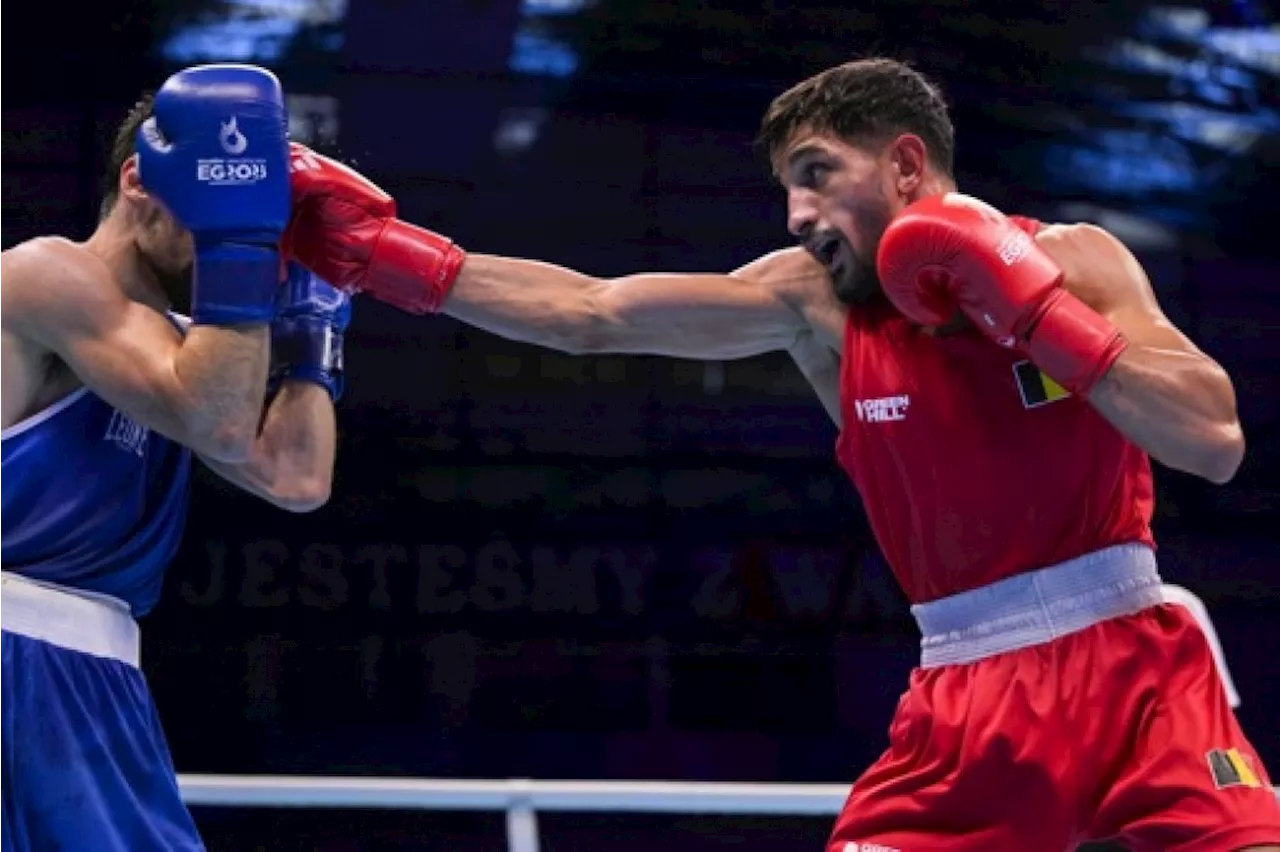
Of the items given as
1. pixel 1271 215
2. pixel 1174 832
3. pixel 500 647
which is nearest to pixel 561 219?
pixel 500 647

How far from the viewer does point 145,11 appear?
6.73 m

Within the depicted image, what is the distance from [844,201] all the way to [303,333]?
739mm

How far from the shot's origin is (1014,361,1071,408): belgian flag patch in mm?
2195

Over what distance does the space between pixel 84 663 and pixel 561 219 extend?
5058 mm

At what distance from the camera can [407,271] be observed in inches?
91.3

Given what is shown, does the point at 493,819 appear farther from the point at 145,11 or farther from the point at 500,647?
the point at 145,11

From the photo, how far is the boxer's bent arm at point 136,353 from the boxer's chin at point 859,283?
2.45ft

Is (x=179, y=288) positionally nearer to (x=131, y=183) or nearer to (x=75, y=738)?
(x=131, y=183)

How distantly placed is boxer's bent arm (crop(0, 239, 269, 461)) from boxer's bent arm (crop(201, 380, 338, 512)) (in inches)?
8.7

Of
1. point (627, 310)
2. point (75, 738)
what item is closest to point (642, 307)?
point (627, 310)

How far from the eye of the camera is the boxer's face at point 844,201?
7.72ft

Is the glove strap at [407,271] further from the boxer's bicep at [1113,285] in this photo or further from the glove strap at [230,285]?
the boxer's bicep at [1113,285]

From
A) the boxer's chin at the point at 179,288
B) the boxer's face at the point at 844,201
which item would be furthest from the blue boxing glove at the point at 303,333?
the boxer's face at the point at 844,201

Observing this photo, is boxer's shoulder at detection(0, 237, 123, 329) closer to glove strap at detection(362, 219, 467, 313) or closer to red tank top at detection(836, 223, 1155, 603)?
glove strap at detection(362, 219, 467, 313)
